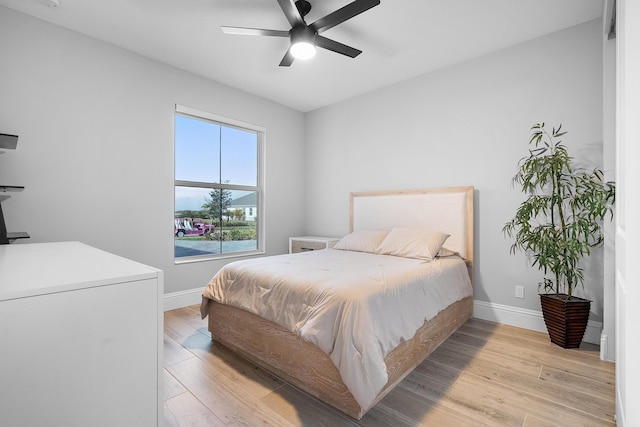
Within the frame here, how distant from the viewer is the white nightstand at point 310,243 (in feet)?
12.7

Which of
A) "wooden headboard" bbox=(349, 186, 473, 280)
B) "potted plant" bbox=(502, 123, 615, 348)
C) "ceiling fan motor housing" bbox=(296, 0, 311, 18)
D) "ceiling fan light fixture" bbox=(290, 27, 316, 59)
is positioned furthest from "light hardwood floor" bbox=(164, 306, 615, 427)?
"ceiling fan motor housing" bbox=(296, 0, 311, 18)

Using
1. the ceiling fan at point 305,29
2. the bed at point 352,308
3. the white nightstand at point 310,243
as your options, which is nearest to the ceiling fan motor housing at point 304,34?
→ the ceiling fan at point 305,29

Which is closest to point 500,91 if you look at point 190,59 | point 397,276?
point 397,276

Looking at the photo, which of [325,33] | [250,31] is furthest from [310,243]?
[250,31]

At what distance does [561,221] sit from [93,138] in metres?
4.09

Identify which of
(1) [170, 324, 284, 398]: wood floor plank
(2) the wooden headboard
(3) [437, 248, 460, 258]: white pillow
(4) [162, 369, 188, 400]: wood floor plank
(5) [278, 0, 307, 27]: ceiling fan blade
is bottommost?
(4) [162, 369, 188, 400]: wood floor plank

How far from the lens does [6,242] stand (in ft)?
6.56

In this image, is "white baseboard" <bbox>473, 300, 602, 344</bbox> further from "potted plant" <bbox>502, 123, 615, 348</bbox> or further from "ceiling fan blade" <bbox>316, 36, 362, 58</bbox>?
"ceiling fan blade" <bbox>316, 36, 362, 58</bbox>

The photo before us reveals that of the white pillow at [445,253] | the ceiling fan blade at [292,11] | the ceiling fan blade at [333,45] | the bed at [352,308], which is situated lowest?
A: the bed at [352,308]

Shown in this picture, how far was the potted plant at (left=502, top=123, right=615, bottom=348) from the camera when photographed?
2.27 m

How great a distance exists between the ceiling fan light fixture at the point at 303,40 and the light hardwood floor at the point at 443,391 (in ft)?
7.75

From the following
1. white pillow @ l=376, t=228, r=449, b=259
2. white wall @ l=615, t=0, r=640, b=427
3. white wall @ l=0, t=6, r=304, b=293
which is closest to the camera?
white wall @ l=615, t=0, r=640, b=427

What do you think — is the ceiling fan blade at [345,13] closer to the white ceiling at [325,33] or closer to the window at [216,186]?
the white ceiling at [325,33]

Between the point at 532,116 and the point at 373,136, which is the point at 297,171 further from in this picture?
the point at 532,116
